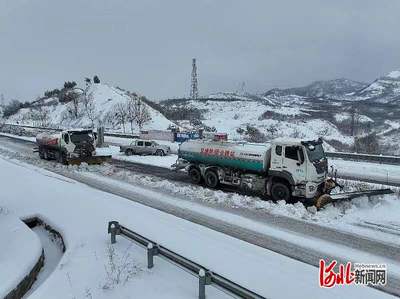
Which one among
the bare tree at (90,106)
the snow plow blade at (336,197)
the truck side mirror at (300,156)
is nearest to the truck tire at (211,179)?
the truck side mirror at (300,156)

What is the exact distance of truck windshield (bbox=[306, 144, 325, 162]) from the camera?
17067 mm

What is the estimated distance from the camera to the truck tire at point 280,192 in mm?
17336

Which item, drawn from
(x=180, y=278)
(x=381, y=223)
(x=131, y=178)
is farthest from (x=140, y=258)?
(x=131, y=178)

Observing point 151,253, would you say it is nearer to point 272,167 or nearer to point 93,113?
point 272,167

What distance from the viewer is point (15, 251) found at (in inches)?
474

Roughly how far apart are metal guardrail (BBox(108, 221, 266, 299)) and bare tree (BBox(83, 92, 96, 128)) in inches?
3252

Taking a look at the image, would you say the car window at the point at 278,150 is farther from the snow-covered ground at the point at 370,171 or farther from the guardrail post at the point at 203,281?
the guardrail post at the point at 203,281

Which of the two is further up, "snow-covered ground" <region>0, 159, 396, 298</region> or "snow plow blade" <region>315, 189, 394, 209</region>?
"snow plow blade" <region>315, 189, 394, 209</region>

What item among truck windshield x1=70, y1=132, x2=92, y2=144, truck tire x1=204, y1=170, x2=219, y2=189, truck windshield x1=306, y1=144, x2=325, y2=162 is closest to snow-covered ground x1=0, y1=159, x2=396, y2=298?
Answer: truck tire x1=204, y1=170, x2=219, y2=189

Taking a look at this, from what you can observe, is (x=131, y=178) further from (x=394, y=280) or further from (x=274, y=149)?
(x=394, y=280)

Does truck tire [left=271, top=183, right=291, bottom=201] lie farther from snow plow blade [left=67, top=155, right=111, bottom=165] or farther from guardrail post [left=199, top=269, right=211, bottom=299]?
snow plow blade [left=67, top=155, right=111, bottom=165]

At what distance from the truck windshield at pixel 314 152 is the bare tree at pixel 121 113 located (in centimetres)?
6616

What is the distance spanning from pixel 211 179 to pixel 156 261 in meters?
10.8

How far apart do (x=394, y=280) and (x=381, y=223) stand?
4.87 metres
